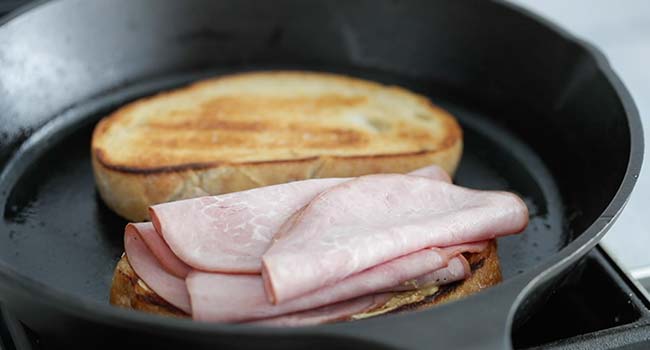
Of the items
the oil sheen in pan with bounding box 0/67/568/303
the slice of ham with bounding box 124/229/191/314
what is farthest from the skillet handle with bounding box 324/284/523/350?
the oil sheen in pan with bounding box 0/67/568/303

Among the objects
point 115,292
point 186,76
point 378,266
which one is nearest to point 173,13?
point 186,76

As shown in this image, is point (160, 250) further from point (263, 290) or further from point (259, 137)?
point (259, 137)

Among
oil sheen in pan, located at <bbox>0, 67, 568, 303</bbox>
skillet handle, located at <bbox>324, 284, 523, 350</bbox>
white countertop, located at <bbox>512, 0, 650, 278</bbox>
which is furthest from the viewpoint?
white countertop, located at <bbox>512, 0, 650, 278</bbox>

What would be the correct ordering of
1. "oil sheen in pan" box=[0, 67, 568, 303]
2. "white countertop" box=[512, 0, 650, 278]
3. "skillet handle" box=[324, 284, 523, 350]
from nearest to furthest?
"skillet handle" box=[324, 284, 523, 350] < "oil sheen in pan" box=[0, 67, 568, 303] < "white countertop" box=[512, 0, 650, 278]

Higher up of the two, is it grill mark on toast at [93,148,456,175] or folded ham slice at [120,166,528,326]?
folded ham slice at [120,166,528,326]

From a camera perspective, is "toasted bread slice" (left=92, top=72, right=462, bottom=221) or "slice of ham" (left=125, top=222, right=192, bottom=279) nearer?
"slice of ham" (left=125, top=222, right=192, bottom=279)

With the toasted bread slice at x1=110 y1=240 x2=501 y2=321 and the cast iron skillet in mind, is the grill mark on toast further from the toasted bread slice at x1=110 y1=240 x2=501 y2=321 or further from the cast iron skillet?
the toasted bread slice at x1=110 y1=240 x2=501 y2=321

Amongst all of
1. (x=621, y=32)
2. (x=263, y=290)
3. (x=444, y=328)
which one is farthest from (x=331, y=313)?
(x=621, y=32)
